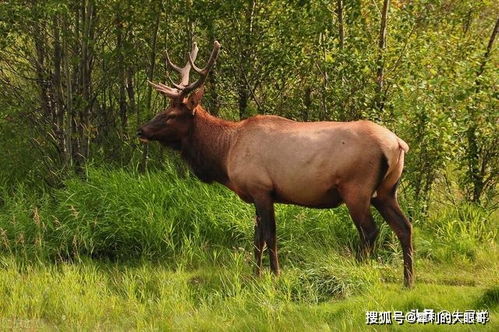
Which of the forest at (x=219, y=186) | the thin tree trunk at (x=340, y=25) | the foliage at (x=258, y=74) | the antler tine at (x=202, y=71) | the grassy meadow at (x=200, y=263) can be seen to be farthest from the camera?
the thin tree trunk at (x=340, y=25)

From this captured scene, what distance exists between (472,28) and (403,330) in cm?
552

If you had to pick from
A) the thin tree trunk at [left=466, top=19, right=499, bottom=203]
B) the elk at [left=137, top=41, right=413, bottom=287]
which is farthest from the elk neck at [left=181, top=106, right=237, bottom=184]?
the thin tree trunk at [left=466, top=19, right=499, bottom=203]

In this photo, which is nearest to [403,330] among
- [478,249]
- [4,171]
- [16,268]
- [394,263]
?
[394,263]

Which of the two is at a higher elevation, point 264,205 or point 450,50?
point 450,50

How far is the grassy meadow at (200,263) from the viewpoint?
5.73 meters

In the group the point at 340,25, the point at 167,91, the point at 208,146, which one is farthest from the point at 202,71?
the point at 340,25

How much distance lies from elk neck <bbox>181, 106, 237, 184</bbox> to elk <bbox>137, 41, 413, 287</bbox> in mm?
10

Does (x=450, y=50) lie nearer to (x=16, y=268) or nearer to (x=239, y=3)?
(x=239, y=3)

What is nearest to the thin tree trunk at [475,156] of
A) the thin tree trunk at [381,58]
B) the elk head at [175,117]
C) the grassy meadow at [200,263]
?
the grassy meadow at [200,263]

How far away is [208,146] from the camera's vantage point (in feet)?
24.6

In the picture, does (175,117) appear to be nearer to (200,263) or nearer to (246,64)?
(200,263)

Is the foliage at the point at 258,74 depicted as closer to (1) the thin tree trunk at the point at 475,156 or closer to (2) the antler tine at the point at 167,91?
(1) the thin tree trunk at the point at 475,156

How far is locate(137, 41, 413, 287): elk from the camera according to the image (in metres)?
6.41

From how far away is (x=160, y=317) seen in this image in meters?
5.84
